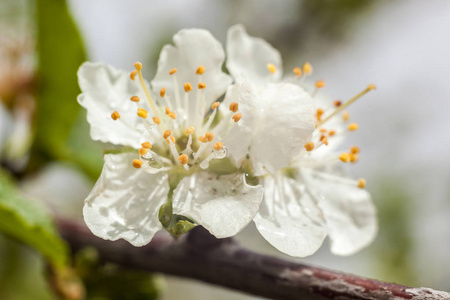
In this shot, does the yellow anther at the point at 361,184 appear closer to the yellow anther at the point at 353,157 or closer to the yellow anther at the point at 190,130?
the yellow anther at the point at 353,157

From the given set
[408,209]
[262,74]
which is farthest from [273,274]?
[408,209]

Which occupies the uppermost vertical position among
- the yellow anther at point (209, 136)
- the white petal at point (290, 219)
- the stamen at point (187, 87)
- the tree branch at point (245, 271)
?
the stamen at point (187, 87)

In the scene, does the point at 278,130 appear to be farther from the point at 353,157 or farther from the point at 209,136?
the point at 353,157

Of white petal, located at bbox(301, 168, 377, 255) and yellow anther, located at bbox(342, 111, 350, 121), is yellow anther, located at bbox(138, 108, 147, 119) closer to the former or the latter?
white petal, located at bbox(301, 168, 377, 255)

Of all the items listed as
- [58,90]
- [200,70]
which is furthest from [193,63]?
[58,90]

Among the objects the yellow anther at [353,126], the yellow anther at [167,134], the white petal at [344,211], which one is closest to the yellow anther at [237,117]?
the yellow anther at [167,134]

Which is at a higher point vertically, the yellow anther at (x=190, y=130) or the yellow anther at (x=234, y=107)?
the yellow anther at (x=234, y=107)

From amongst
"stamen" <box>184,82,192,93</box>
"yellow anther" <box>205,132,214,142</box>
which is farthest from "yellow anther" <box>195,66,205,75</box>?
"yellow anther" <box>205,132,214,142</box>
